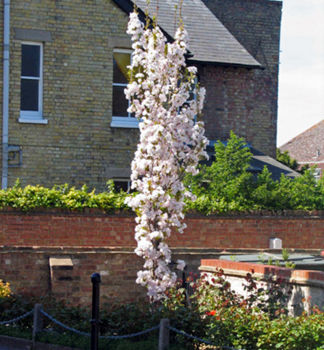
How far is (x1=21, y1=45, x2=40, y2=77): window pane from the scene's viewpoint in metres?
16.9

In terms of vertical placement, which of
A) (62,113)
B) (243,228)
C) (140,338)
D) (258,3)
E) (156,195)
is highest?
(258,3)

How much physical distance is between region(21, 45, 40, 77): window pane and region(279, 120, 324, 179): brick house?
107 feet

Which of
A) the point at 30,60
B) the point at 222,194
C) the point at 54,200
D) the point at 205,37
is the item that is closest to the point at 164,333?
the point at 54,200

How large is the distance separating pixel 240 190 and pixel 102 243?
11.8 ft

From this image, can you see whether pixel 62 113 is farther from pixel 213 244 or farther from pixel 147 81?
pixel 147 81

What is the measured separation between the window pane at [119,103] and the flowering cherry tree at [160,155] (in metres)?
7.50

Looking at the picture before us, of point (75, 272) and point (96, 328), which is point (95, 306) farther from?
point (75, 272)

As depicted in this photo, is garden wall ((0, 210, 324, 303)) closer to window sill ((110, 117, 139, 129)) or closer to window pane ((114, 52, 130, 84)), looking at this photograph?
window sill ((110, 117, 139, 129))

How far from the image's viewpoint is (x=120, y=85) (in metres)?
17.6

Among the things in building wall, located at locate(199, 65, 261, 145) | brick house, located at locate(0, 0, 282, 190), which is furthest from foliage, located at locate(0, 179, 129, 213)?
building wall, located at locate(199, 65, 261, 145)

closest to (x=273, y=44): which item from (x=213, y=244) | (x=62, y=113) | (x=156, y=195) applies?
(x=62, y=113)

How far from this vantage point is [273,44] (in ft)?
84.5

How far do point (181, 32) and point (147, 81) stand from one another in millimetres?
935

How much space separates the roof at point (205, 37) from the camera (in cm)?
2020
